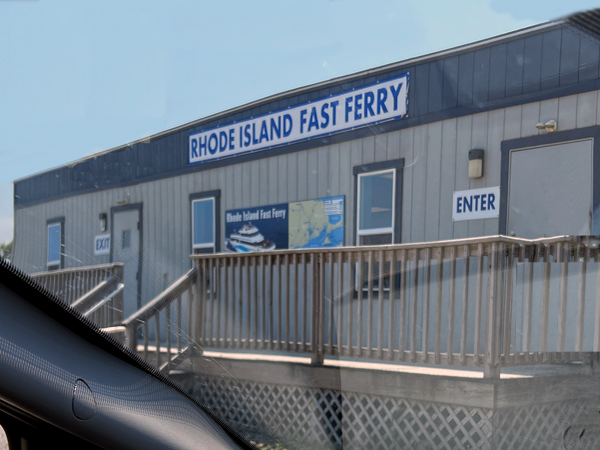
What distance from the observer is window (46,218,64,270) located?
1.94 m

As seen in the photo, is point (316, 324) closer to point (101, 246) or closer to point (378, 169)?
point (378, 169)

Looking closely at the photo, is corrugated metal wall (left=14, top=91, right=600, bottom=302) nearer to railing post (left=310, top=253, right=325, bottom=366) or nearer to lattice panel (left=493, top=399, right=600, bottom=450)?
railing post (left=310, top=253, right=325, bottom=366)

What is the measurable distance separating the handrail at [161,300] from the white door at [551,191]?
1097mm

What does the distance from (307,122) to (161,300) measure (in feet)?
2.62

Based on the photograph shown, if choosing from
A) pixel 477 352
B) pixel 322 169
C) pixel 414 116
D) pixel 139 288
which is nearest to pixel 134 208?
pixel 139 288

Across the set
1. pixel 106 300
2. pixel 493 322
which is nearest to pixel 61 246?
pixel 106 300

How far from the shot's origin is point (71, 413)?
4.25ft

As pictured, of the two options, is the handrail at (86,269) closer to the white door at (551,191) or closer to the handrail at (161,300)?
the handrail at (161,300)

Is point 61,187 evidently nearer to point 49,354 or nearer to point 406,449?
point 49,354

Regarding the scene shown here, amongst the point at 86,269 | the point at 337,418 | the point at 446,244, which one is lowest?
the point at 337,418

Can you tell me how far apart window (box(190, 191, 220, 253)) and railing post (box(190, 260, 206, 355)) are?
6 centimetres

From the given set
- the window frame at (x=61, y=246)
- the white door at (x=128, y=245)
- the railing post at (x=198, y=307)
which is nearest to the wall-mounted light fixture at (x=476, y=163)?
the railing post at (x=198, y=307)

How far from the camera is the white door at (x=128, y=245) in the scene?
201 cm

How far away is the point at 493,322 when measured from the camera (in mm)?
1990
